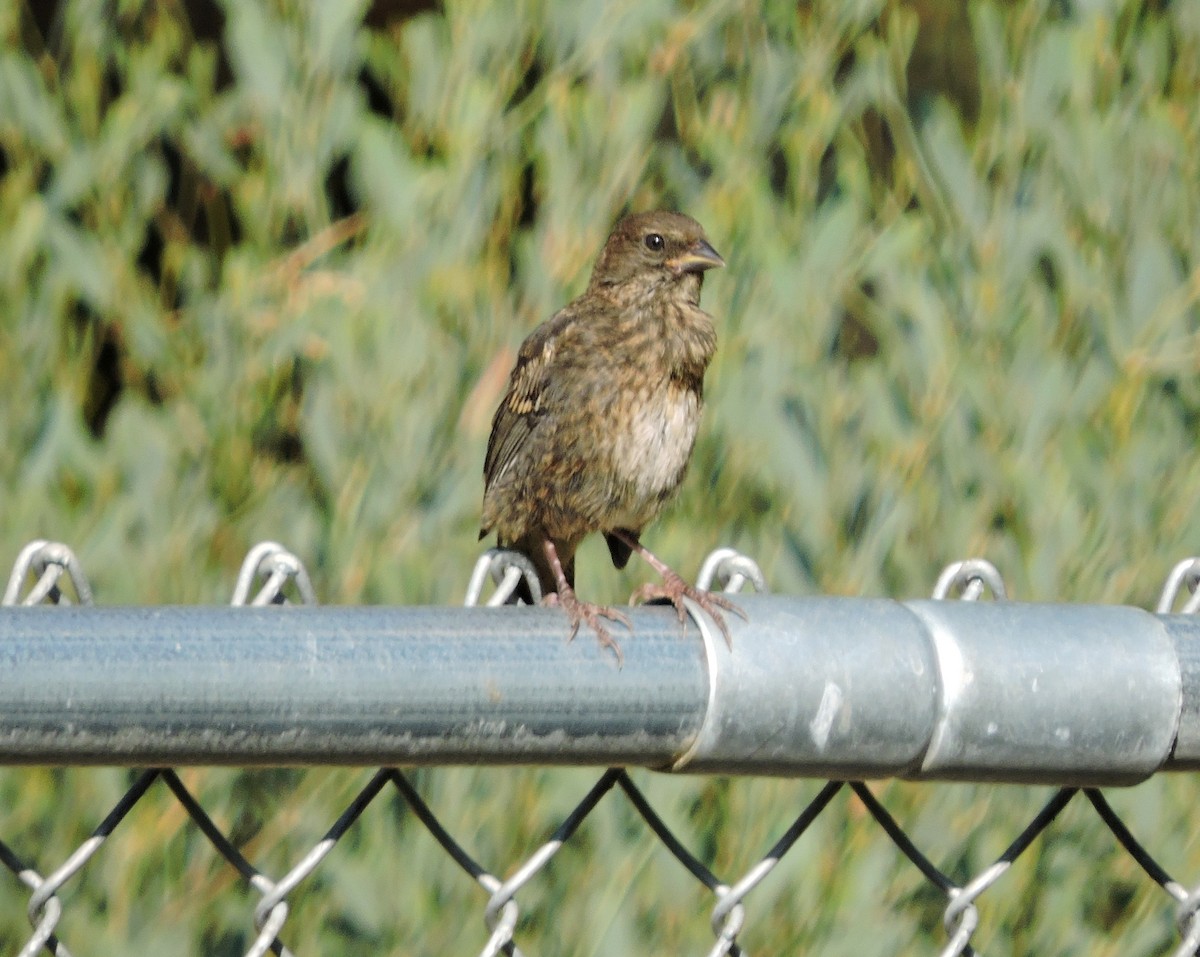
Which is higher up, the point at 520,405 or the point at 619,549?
the point at 520,405

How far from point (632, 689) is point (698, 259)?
210 cm

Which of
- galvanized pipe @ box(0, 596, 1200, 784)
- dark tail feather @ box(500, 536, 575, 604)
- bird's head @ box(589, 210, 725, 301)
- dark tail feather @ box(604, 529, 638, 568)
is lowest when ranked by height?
dark tail feather @ box(500, 536, 575, 604)

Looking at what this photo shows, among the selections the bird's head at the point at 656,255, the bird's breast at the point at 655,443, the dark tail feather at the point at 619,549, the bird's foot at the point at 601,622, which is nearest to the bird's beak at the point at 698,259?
the bird's head at the point at 656,255

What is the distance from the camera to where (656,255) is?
3727mm

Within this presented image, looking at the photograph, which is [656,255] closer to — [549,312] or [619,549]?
[549,312]

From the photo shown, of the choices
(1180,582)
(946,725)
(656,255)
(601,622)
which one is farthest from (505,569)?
(656,255)

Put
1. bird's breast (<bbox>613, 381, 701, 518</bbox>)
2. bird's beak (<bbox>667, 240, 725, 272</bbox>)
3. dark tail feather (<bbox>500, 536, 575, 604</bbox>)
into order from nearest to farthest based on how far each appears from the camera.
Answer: bird's breast (<bbox>613, 381, 701, 518</bbox>)
bird's beak (<bbox>667, 240, 725, 272</bbox>)
dark tail feather (<bbox>500, 536, 575, 604</bbox>)

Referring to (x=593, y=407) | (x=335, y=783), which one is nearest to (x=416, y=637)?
(x=335, y=783)

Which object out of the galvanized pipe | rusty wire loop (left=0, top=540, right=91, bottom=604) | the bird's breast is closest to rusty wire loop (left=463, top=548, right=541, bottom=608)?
the galvanized pipe

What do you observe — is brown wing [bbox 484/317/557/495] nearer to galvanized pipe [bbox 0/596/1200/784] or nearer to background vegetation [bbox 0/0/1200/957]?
background vegetation [bbox 0/0/1200/957]

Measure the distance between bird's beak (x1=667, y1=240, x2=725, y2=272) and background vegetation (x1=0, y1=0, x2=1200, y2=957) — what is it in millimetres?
60

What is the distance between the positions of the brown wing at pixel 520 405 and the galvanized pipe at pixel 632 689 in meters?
1.89

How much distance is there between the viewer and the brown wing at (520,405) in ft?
11.7

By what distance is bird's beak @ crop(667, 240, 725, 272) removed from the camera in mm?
3549
